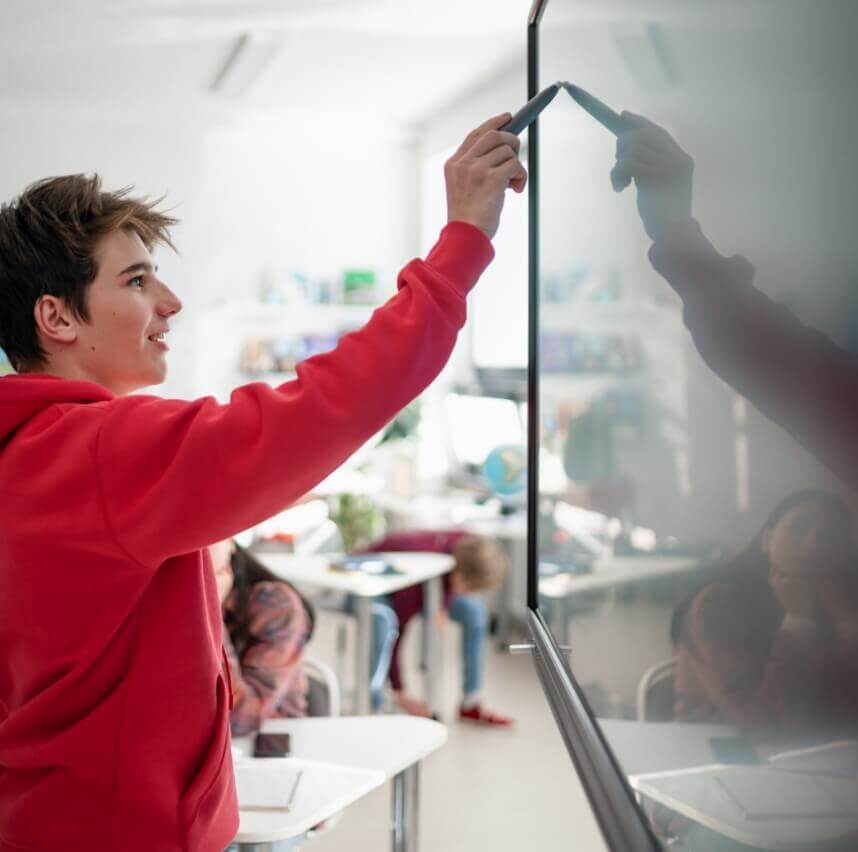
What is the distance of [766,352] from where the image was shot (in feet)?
1.70

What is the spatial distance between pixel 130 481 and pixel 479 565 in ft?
9.42

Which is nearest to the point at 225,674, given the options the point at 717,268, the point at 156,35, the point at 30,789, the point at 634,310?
the point at 30,789

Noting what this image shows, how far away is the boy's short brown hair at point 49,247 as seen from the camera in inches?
39.9

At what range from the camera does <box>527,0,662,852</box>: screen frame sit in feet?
2.36

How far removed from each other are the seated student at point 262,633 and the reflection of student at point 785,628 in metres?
1.53

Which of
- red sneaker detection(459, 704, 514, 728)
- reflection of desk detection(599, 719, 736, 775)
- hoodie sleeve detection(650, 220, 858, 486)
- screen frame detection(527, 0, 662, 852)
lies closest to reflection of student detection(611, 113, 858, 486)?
hoodie sleeve detection(650, 220, 858, 486)

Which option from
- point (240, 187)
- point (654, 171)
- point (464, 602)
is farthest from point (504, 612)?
point (654, 171)

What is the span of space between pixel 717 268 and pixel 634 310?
24cm

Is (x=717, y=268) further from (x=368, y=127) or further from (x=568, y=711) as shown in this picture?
(x=368, y=127)

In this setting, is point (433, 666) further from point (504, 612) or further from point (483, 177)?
point (483, 177)

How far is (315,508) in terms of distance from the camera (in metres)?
5.03

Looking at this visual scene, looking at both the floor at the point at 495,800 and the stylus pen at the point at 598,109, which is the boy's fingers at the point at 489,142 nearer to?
the stylus pen at the point at 598,109

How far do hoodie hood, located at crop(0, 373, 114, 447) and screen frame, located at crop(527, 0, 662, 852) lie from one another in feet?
1.95

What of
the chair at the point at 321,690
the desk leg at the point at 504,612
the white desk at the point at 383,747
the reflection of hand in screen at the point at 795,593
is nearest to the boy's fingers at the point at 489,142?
the reflection of hand in screen at the point at 795,593
